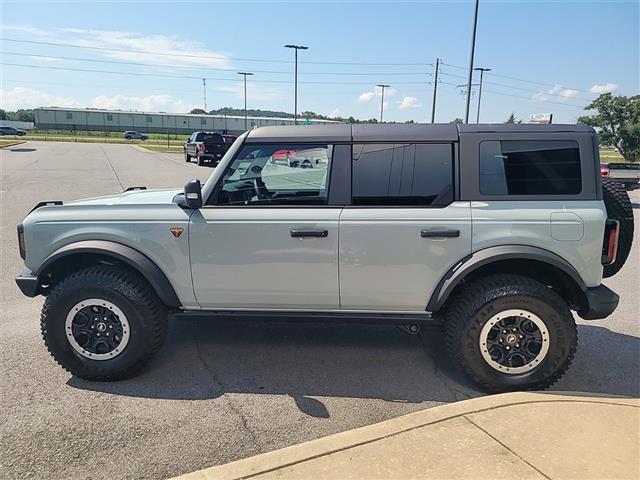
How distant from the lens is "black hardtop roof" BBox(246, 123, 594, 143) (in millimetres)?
3578

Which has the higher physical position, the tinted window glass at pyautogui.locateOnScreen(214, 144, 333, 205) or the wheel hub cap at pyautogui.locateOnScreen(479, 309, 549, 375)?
the tinted window glass at pyautogui.locateOnScreen(214, 144, 333, 205)

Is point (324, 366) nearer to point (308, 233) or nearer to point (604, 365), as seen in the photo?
point (308, 233)

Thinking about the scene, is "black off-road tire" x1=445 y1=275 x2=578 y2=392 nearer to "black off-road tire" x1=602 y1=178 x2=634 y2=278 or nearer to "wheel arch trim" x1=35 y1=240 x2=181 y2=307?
"black off-road tire" x1=602 y1=178 x2=634 y2=278

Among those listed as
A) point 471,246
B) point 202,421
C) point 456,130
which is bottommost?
point 202,421

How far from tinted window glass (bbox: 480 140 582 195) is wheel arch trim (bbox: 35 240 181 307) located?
2.46m

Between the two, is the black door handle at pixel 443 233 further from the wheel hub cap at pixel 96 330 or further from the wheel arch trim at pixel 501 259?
the wheel hub cap at pixel 96 330

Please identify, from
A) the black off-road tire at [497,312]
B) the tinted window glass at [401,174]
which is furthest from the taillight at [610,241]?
the tinted window glass at [401,174]

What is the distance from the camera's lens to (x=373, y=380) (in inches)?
148

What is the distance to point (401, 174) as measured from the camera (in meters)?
3.61

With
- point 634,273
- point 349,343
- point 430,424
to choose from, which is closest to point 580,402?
point 430,424

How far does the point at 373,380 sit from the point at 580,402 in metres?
1.42

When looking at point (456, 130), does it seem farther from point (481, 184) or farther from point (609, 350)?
point (609, 350)

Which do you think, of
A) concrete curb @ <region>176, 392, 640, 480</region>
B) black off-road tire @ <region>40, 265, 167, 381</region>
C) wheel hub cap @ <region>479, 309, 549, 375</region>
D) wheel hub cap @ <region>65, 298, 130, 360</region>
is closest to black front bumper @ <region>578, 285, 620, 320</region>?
wheel hub cap @ <region>479, 309, 549, 375</region>

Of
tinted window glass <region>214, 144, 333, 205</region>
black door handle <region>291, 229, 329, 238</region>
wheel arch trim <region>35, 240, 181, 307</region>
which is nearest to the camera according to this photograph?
black door handle <region>291, 229, 329, 238</region>
